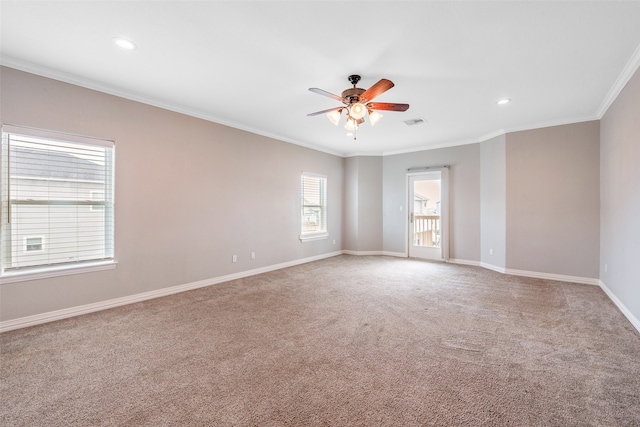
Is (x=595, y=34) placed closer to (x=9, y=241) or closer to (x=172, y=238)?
(x=172, y=238)

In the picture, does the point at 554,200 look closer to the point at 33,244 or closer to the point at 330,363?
the point at 330,363

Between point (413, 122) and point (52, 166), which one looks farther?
point (413, 122)

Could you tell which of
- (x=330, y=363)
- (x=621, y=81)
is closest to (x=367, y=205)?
(x=621, y=81)

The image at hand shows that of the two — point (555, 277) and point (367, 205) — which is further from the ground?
point (367, 205)

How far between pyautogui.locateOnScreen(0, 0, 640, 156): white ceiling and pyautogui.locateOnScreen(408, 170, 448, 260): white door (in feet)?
8.29

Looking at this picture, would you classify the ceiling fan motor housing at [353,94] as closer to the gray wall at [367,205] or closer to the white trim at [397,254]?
the gray wall at [367,205]

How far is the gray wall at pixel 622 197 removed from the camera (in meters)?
2.94

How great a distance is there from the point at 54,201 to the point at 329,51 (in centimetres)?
335

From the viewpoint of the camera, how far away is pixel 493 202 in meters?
5.54

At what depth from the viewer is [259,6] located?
2.08 metres

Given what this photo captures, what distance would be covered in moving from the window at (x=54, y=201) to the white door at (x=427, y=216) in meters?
5.86

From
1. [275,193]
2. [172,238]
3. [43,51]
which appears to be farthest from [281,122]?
[43,51]

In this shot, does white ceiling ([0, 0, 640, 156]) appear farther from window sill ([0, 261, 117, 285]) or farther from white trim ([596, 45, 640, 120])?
window sill ([0, 261, 117, 285])

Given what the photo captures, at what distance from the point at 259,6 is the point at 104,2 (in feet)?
3.64
